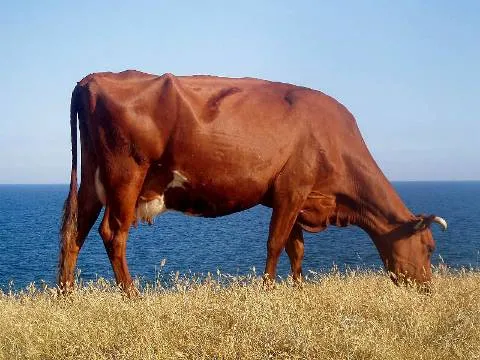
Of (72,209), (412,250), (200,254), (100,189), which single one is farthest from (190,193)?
(200,254)

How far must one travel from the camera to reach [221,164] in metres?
8.11

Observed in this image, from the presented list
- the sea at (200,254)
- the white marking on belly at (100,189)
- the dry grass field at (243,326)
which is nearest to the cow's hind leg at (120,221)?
the white marking on belly at (100,189)

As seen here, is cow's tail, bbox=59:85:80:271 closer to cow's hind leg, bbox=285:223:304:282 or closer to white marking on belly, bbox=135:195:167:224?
white marking on belly, bbox=135:195:167:224

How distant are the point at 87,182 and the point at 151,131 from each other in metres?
1.34

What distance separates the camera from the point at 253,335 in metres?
5.46

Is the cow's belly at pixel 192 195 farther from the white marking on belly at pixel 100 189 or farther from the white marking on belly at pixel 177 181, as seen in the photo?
the white marking on belly at pixel 100 189

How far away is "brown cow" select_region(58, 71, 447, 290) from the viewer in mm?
7918

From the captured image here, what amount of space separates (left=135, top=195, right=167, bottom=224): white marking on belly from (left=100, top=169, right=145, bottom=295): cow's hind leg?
0.75ft

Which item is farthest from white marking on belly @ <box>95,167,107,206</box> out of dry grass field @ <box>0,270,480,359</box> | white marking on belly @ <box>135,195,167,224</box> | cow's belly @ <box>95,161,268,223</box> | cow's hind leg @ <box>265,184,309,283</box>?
cow's hind leg @ <box>265,184,309,283</box>

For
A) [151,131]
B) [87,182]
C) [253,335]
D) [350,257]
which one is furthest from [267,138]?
[350,257]

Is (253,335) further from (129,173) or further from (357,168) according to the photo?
(357,168)

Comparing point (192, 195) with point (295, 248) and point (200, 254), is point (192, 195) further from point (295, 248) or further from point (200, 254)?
point (200, 254)

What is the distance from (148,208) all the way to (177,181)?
1.97 feet

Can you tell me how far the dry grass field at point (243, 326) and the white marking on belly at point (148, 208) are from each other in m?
1.18
